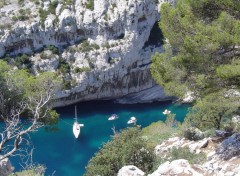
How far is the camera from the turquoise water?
90.2ft

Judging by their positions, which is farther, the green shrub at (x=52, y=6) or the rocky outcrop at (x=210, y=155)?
the green shrub at (x=52, y=6)

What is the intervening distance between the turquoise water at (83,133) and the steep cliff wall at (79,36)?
2.21 metres

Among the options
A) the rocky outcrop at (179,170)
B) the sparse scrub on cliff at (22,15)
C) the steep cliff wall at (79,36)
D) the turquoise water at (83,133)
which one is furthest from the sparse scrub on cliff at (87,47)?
the rocky outcrop at (179,170)

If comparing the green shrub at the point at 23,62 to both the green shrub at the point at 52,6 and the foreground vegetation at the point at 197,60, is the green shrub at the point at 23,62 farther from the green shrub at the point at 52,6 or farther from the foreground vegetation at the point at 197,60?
the foreground vegetation at the point at 197,60

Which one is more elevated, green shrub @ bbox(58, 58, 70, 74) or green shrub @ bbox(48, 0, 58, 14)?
green shrub @ bbox(48, 0, 58, 14)

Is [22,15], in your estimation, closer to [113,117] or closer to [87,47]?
[87,47]

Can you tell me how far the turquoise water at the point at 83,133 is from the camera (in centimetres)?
2750

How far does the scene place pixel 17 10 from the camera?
120 ft

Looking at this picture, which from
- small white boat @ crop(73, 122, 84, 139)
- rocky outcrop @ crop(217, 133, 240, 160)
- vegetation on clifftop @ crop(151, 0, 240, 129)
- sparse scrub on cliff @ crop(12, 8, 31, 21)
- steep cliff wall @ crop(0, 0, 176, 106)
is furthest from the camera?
sparse scrub on cliff @ crop(12, 8, 31, 21)

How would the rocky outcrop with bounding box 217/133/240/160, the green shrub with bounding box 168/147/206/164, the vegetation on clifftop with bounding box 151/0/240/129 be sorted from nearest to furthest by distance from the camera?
the vegetation on clifftop with bounding box 151/0/240/129 < the rocky outcrop with bounding box 217/133/240/160 < the green shrub with bounding box 168/147/206/164

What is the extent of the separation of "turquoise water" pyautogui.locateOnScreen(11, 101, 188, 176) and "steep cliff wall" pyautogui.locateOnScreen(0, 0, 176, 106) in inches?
87.2

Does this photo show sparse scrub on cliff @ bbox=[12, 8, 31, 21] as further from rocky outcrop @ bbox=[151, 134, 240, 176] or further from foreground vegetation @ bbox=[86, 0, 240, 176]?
foreground vegetation @ bbox=[86, 0, 240, 176]

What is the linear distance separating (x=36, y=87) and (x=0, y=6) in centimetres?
2335

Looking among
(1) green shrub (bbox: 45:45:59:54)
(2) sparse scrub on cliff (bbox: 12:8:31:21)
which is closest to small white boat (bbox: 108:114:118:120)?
(1) green shrub (bbox: 45:45:59:54)
